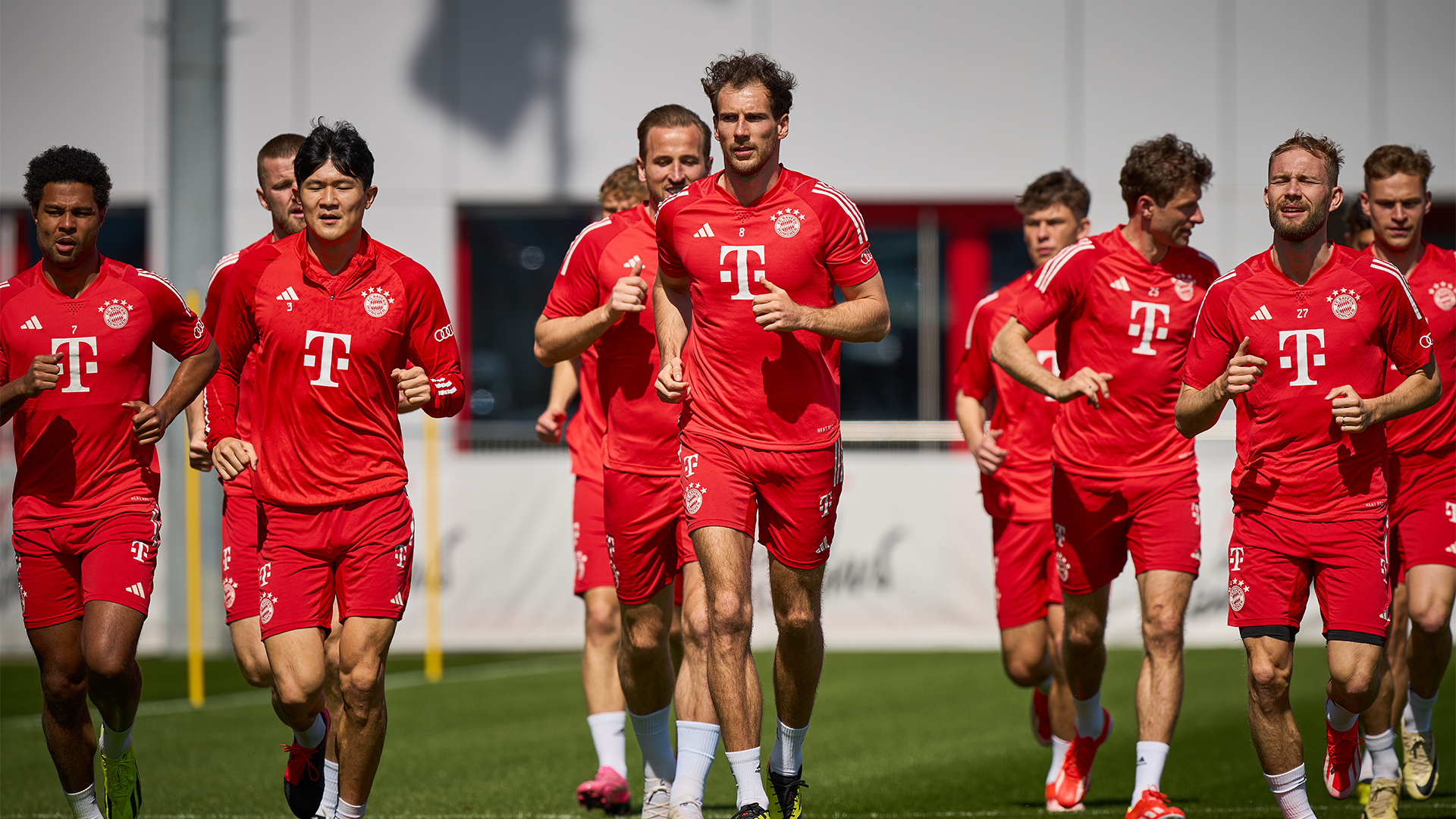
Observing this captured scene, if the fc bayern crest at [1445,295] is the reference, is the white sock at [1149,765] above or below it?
below

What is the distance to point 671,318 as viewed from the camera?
5.78 metres

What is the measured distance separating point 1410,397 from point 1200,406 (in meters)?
0.73

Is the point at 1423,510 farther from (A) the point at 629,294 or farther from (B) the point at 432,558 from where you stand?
(B) the point at 432,558

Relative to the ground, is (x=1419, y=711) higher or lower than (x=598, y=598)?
lower

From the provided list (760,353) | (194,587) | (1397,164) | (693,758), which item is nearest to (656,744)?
(693,758)

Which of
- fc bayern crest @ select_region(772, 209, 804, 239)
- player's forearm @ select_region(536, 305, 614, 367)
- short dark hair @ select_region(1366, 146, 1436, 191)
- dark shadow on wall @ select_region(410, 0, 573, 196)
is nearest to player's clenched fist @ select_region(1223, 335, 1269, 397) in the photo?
fc bayern crest @ select_region(772, 209, 804, 239)

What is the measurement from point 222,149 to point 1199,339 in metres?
11.4

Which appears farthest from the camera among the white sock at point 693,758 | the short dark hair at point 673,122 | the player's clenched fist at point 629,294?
the short dark hair at point 673,122

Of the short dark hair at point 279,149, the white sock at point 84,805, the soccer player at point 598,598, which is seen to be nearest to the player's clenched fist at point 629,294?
the soccer player at point 598,598

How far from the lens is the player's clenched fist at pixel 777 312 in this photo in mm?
5031

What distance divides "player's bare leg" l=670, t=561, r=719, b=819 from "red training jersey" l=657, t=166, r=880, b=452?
23.7 inches

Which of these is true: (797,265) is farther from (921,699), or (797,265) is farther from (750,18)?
(750,18)

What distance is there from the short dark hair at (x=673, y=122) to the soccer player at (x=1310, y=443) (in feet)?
7.42

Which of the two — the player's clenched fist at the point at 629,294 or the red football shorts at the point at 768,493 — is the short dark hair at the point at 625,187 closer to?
the player's clenched fist at the point at 629,294
